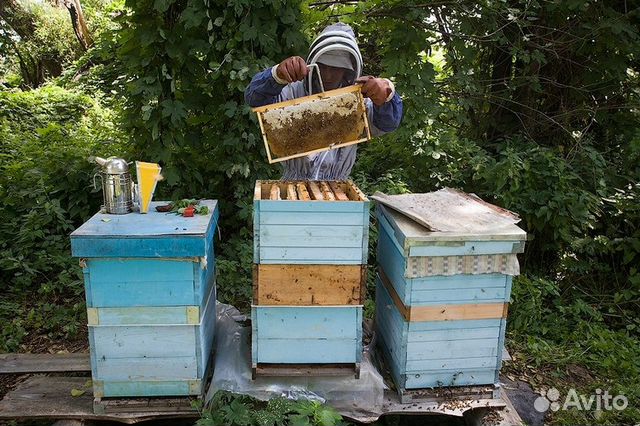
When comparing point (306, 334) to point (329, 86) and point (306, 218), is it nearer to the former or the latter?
point (306, 218)

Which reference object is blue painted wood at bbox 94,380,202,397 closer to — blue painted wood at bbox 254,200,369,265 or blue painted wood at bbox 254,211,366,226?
blue painted wood at bbox 254,200,369,265

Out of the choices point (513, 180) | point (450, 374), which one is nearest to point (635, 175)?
point (513, 180)

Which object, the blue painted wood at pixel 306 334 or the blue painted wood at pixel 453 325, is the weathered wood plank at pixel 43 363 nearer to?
the blue painted wood at pixel 306 334

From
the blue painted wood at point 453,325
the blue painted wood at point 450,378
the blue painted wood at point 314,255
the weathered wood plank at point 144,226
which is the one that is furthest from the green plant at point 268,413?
the weathered wood plank at point 144,226

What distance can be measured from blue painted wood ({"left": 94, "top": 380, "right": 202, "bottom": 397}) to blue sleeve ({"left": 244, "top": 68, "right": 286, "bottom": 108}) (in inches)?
62.6

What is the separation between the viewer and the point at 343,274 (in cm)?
230

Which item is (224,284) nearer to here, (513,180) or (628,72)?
(513,180)

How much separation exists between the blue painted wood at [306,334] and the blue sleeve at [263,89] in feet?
4.00

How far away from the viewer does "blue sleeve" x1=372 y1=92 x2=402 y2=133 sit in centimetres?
277

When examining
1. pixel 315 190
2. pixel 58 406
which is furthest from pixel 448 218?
pixel 58 406

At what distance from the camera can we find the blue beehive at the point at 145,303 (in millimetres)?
2174

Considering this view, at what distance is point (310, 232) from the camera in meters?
2.26

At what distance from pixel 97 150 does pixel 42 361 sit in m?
3.07

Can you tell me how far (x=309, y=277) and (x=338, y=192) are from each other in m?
0.50
